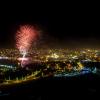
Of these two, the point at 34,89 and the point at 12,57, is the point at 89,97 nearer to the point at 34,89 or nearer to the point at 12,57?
the point at 34,89

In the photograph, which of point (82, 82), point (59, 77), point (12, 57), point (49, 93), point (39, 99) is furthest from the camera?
point (12, 57)

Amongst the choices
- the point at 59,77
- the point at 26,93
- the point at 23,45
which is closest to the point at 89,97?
the point at 26,93

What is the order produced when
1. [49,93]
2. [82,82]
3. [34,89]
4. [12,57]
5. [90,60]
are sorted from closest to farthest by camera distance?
[49,93] < [34,89] < [82,82] < [90,60] < [12,57]

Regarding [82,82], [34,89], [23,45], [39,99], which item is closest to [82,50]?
[23,45]

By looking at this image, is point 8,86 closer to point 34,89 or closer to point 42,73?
point 34,89

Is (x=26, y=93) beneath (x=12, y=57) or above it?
beneath

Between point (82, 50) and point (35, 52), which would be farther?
point (82, 50)
